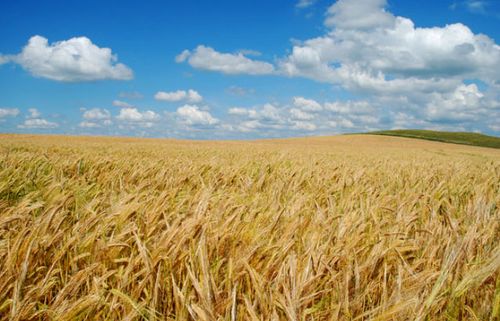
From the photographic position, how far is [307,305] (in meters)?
1.25

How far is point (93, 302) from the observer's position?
3.56 feet

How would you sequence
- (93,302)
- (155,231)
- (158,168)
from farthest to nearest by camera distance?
(158,168) < (155,231) < (93,302)

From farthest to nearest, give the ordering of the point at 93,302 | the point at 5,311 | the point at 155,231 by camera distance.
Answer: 1. the point at 155,231
2. the point at 5,311
3. the point at 93,302

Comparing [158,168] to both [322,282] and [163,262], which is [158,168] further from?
[322,282]

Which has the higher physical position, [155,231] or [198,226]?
[198,226]

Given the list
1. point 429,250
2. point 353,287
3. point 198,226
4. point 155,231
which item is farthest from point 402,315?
point 155,231

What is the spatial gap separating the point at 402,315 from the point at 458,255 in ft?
1.69

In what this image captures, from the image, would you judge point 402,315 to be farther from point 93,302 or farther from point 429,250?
point 93,302

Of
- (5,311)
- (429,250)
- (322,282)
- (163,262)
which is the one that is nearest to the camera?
(5,311)

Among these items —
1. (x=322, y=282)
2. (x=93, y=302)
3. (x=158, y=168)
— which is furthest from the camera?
(x=158, y=168)

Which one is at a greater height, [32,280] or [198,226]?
[198,226]

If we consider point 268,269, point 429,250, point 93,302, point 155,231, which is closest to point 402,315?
point 268,269

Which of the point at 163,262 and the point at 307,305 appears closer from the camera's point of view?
the point at 307,305

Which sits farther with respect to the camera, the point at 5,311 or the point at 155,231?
the point at 155,231
